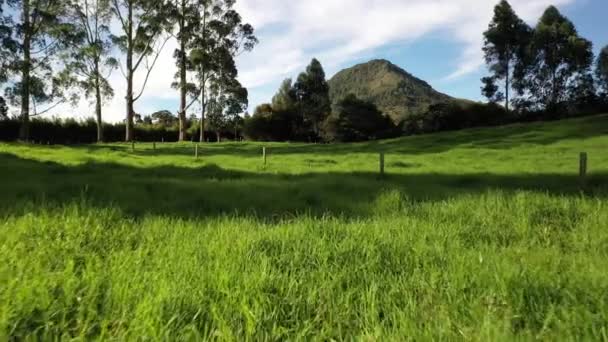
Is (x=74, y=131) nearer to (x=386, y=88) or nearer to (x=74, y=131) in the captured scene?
(x=74, y=131)

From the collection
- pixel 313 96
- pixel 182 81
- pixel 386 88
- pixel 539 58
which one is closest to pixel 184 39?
pixel 182 81

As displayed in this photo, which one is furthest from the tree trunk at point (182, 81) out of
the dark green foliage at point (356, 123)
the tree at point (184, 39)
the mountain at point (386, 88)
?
the mountain at point (386, 88)

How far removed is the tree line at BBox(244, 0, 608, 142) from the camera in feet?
173

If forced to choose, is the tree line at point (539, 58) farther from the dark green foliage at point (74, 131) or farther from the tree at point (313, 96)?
the dark green foliage at point (74, 131)

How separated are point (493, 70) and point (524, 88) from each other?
4.63 meters

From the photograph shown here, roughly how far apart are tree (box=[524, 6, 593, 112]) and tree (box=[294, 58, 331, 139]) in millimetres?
26449

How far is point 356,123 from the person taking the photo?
192 feet

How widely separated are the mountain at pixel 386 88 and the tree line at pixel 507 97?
74393mm

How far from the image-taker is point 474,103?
54.9 m

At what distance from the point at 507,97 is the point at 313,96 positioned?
25.5 meters

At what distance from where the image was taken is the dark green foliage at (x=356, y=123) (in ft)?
192

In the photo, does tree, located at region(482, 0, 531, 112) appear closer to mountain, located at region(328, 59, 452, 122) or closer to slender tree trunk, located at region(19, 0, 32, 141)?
slender tree trunk, located at region(19, 0, 32, 141)

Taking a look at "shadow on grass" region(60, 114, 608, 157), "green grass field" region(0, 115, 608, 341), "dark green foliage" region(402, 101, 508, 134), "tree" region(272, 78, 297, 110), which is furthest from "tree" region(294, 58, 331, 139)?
"green grass field" region(0, 115, 608, 341)

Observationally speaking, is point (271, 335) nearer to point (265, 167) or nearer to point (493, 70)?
point (265, 167)
